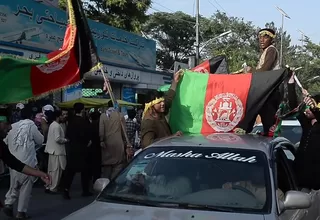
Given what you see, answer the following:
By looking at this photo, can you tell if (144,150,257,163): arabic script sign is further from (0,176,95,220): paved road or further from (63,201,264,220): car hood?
(0,176,95,220): paved road

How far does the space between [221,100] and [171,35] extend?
5293cm

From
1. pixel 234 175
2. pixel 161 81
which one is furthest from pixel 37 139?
pixel 161 81

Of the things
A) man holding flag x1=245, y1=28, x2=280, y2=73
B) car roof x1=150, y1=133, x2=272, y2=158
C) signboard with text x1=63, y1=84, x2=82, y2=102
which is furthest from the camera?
signboard with text x1=63, y1=84, x2=82, y2=102

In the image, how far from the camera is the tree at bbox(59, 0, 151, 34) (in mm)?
30375

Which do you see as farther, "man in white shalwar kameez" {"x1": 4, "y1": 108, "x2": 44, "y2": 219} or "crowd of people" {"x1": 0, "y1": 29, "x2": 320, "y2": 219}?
"man in white shalwar kameez" {"x1": 4, "y1": 108, "x2": 44, "y2": 219}

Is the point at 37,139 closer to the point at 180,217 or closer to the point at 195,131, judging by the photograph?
the point at 195,131

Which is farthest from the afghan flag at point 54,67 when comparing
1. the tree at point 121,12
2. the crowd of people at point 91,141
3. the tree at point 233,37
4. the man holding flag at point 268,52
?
the tree at point 233,37

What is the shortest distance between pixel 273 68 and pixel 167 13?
5350 cm

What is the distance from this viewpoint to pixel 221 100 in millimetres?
7168

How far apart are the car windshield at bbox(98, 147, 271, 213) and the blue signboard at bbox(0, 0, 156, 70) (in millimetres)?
11415

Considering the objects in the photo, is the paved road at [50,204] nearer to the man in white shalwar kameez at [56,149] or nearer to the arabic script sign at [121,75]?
the man in white shalwar kameez at [56,149]

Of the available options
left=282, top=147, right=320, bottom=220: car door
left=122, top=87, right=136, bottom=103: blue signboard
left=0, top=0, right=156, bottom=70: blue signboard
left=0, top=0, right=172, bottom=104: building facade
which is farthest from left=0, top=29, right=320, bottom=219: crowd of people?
left=122, top=87, right=136, bottom=103: blue signboard

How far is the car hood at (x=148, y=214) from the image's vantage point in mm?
4266

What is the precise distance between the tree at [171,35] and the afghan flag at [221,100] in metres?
52.0
